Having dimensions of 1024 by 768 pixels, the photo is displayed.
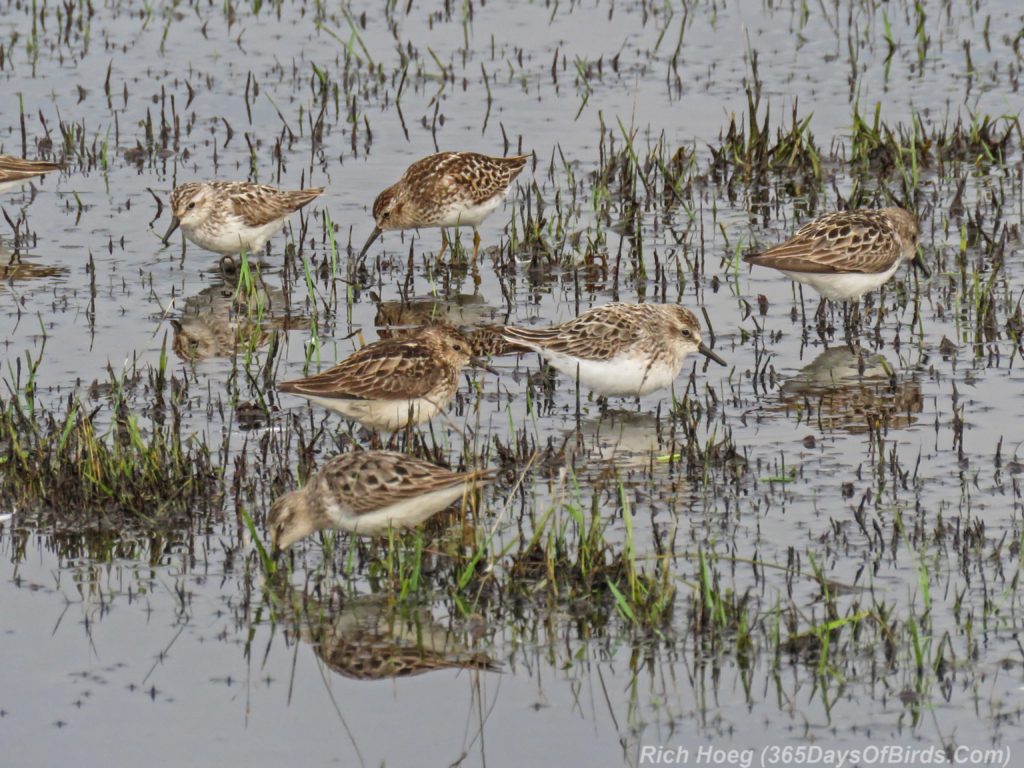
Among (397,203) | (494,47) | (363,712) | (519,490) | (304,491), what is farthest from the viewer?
(494,47)

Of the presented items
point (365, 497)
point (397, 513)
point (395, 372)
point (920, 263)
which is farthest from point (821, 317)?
point (365, 497)

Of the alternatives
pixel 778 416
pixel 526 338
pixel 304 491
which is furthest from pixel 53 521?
pixel 778 416

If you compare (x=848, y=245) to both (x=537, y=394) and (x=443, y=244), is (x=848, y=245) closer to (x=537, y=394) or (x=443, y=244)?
(x=537, y=394)

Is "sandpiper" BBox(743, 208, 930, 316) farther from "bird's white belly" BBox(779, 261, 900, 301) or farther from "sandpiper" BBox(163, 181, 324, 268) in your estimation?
"sandpiper" BBox(163, 181, 324, 268)

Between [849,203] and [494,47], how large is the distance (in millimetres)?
6716

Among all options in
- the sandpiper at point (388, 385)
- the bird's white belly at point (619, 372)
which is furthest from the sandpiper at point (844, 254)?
the sandpiper at point (388, 385)

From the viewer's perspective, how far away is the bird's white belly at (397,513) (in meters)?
8.45

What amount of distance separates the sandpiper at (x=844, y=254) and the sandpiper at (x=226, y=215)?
394 cm

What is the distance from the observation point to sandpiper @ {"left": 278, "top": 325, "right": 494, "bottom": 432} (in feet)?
32.7

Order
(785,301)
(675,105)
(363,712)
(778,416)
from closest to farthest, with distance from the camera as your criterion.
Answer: (363,712) < (778,416) < (785,301) < (675,105)

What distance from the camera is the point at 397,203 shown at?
48.0 feet

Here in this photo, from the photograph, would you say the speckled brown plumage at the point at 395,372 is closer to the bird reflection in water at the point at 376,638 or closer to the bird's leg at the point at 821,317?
the bird reflection in water at the point at 376,638

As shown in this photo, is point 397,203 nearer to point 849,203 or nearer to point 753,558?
point 849,203

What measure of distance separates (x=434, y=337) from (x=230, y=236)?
403 centimetres
